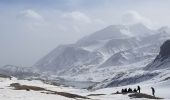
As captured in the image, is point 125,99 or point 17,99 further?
point 125,99

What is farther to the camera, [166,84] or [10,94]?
[166,84]

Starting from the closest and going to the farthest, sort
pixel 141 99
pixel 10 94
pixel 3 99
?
pixel 3 99 < pixel 10 94 < pixel 141 99

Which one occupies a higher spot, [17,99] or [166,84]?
[166,84]

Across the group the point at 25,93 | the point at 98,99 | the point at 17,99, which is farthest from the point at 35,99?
the point at 98,99

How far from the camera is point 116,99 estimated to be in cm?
6906

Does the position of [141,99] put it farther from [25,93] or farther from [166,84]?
[166,84]

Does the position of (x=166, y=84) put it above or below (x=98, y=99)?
above

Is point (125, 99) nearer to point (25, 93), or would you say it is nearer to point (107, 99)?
point (107, 99)

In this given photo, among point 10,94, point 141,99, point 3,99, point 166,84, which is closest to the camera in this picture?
point 3,99

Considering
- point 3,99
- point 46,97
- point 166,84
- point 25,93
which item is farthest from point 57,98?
point 166,84

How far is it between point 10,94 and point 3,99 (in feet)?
18.5

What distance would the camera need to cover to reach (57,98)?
54750 mm

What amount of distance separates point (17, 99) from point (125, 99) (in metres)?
25.6

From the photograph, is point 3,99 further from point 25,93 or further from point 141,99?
point 141,99
